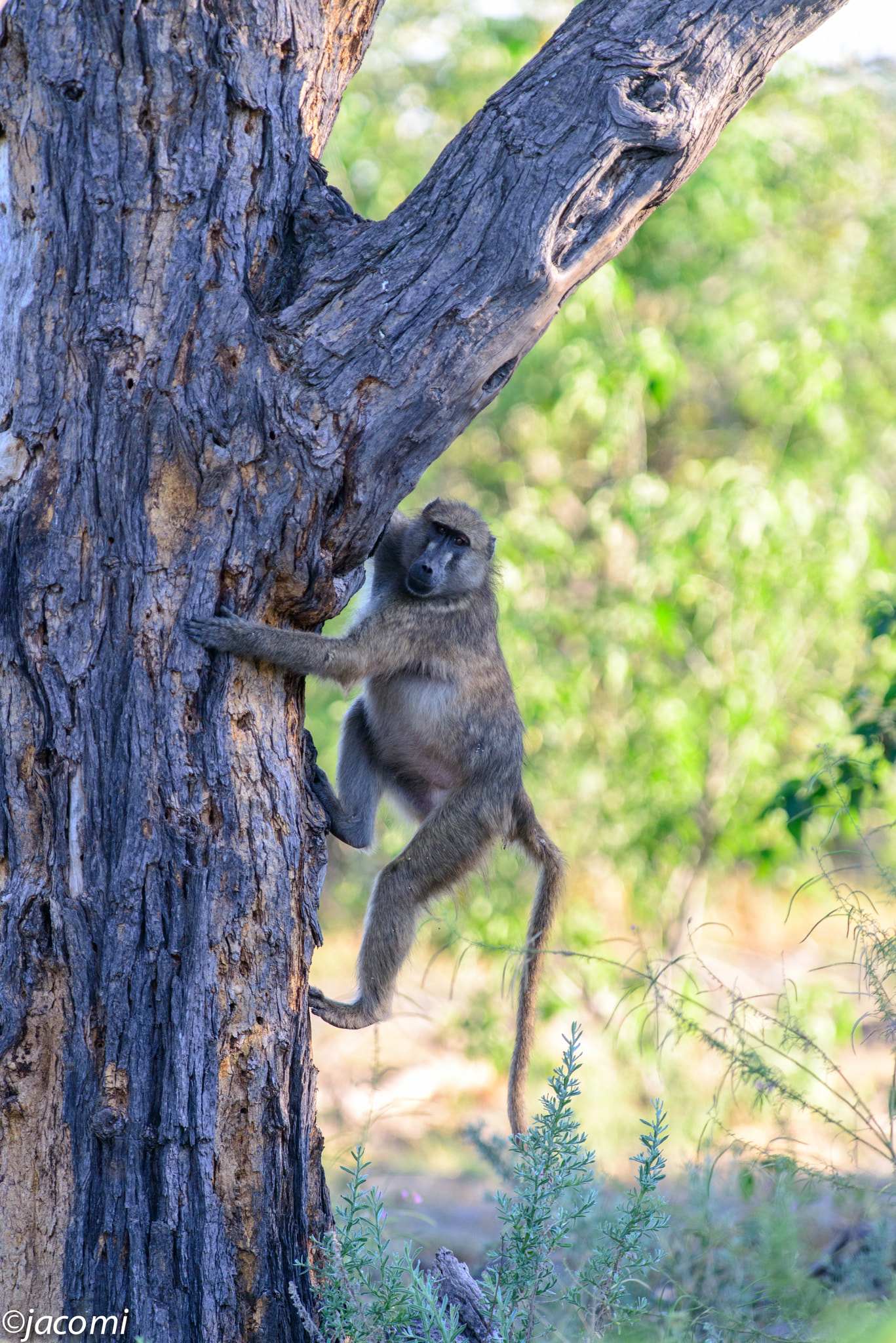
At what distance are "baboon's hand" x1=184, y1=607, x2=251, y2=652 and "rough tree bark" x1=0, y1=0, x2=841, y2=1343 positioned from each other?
0.03m

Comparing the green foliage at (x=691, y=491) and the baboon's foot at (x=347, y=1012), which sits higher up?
the green foliage at (x=691, y=491)

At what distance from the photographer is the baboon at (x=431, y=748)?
139 inches

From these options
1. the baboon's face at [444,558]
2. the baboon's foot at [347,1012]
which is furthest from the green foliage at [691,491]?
the baboon's foot at [347,1012]

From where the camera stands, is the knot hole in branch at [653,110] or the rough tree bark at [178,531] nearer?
the rough tree bark at [178,531]

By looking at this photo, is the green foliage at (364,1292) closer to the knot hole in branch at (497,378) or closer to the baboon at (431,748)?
the baboon at (431,748)

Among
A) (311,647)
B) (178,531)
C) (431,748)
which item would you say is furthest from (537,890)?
(178,531)

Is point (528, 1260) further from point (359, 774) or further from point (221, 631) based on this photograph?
point (359, 774)

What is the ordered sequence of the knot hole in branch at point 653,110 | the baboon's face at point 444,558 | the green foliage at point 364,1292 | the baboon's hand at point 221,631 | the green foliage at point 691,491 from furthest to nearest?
the green foliage at point 691,491 < the baboon's face at point 444,558 < the knot hole in branch at point 653,110 < the baboon's hand at point 221,631 < the green foliage at point 364,1292

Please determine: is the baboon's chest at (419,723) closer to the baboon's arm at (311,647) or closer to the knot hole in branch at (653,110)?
the baboon's arm at (311,647)

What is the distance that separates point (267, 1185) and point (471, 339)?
195 centimetres

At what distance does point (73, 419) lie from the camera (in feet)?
7.75

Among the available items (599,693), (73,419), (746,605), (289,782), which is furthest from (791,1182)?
(599,693)

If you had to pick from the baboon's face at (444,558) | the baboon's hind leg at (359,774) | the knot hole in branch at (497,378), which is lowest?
the baboon's hind leg at (359,774)

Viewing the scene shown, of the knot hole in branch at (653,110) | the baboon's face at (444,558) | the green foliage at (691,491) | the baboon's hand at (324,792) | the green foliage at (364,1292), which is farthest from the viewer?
the green foliage at (691,491)
